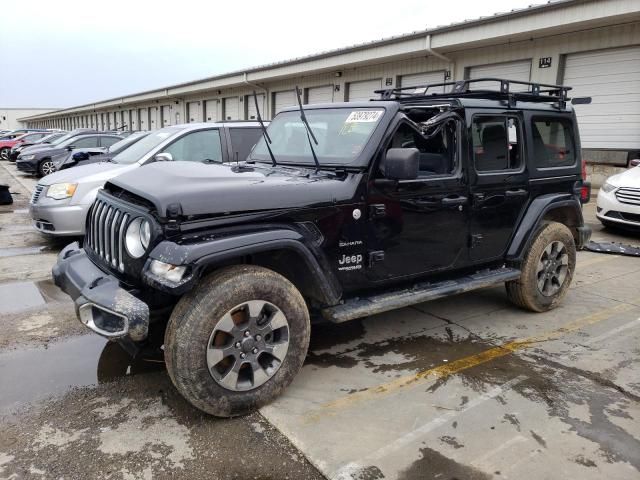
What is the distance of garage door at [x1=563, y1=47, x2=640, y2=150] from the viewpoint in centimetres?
1254

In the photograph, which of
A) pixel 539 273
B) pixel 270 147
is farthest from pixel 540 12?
pixel 270 147

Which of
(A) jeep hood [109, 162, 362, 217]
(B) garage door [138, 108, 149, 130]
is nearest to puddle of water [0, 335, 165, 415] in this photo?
(A) jeep hood [109, 162, 362, 217]

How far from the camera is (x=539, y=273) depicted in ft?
16.5

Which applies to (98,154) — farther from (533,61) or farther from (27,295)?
(533,61)

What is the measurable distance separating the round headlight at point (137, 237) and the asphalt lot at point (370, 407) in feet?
3.32

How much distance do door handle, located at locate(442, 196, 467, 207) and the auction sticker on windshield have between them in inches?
33.7

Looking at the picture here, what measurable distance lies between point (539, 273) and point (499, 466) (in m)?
2.74

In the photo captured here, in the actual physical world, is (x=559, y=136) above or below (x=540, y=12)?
below

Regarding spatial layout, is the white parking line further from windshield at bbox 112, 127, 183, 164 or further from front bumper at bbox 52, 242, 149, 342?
windshield at bbox 112, 127, 183, 164

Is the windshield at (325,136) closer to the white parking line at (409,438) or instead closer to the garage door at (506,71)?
the white parking line at (409,438)

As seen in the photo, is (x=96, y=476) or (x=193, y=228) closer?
(x=96, y=476)

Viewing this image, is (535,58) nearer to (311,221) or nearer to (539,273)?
(539,273)

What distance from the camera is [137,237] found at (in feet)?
10.3

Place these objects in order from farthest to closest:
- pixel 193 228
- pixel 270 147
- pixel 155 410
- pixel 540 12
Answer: pixel 540 12, pixel 270 147, pixel 155 410, pixel 193 228
